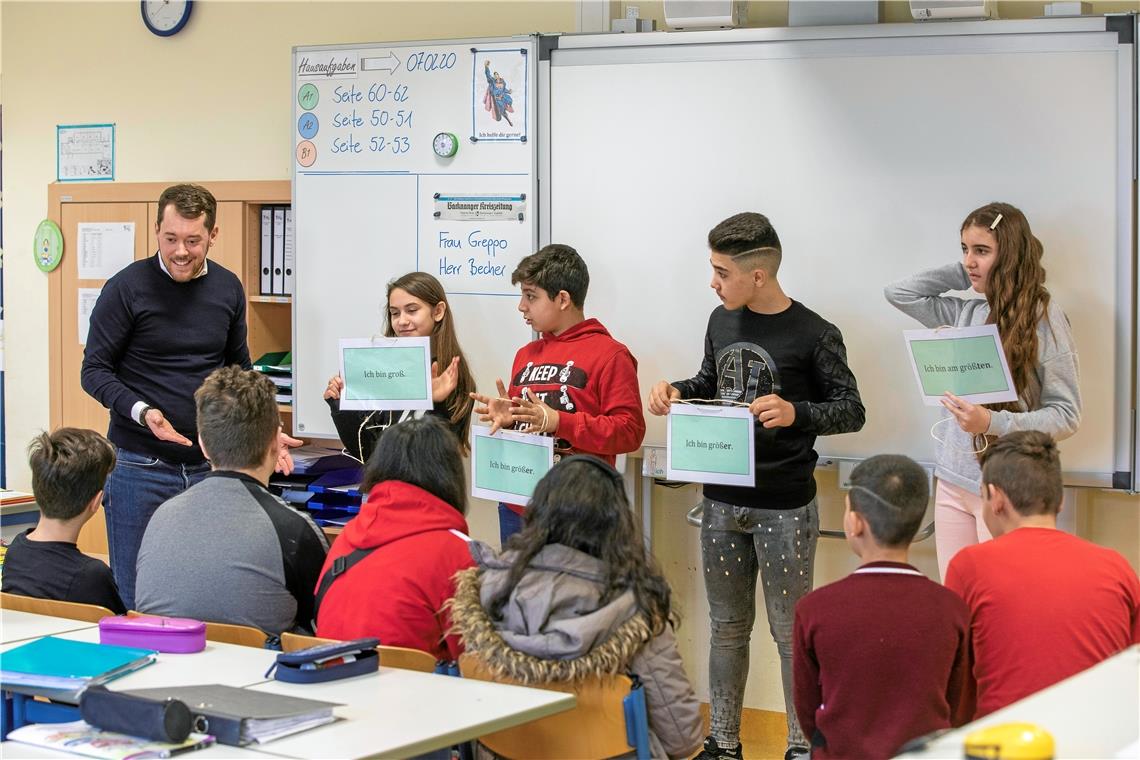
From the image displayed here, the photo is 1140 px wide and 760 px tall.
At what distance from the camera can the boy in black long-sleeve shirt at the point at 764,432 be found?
3.32 m

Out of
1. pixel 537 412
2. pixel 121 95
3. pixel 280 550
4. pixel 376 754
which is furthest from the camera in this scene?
pixel 121 95

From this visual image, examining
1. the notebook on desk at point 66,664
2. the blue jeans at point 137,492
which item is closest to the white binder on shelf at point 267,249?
the blue jeans at point 137,492

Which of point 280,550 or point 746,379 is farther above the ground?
point 746,379

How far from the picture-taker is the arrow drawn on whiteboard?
14.3 feet

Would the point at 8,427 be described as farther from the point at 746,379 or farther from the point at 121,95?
the point at 746,379

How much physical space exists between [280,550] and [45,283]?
3.45 meters

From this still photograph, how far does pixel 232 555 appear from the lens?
8.35ft

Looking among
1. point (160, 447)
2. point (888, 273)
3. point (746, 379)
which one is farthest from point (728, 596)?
point (160, 447)

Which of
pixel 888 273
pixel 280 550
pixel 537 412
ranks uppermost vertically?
pixel 888 273

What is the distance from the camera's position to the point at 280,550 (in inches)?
102

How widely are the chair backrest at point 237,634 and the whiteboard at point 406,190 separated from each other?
6.41 ft

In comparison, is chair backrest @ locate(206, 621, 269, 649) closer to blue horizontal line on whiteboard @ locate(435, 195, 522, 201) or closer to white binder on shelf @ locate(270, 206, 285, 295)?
blue horizontal line on whiteboard @ locate(435, 195, 522, 201)

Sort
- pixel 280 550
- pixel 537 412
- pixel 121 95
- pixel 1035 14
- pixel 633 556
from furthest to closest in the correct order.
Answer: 1. pixel 121 95
2. pixel 1035 14
3. pixel 537 412
4. pixel 280 550
5. pixel 633 556

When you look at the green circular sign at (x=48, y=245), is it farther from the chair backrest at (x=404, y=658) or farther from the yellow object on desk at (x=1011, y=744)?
the yellow object on desk at (x=1011, y=744)
